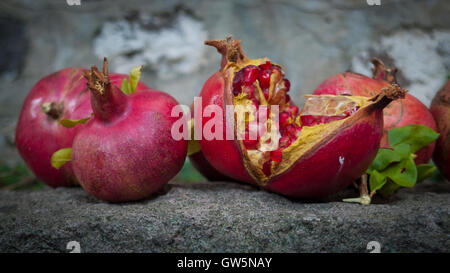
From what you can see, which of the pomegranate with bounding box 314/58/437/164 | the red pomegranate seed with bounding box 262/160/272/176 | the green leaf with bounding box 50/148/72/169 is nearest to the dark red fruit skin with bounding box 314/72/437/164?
the pomegranate with bounding box 314/58/437/164

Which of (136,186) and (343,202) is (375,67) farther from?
(136,186)

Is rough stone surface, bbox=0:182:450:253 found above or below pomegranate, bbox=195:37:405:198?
below

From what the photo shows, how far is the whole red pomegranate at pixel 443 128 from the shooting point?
784mm

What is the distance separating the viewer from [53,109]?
794 mm

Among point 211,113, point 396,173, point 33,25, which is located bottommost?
point 396,173

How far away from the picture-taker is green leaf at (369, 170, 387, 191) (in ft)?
2.13

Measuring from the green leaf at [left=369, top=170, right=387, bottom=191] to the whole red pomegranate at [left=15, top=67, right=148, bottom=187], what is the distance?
19.7 inches

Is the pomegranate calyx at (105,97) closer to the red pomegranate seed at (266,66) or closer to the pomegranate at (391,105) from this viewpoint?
the red pomegranate seed at (266,66)

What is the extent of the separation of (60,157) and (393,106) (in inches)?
25.6

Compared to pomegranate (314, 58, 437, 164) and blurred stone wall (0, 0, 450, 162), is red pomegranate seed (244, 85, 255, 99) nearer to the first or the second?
pomegranate (314, 58, 437, 164)
